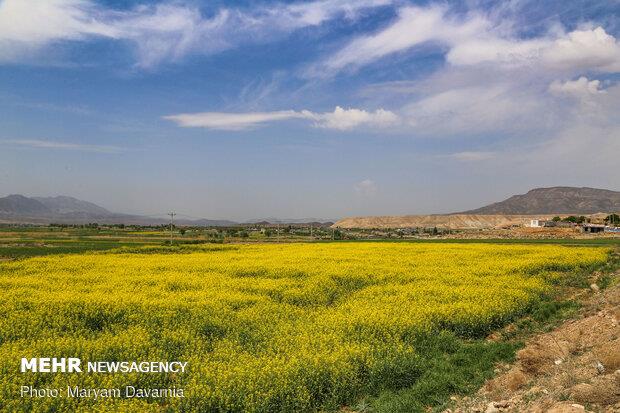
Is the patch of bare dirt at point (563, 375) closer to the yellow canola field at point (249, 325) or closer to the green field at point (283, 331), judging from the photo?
the green field at point (283, 331)

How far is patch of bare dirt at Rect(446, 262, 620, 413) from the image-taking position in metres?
6.93

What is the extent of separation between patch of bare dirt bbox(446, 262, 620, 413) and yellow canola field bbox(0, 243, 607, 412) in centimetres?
201

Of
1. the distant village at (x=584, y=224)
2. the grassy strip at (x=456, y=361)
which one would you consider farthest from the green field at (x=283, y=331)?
the distant village at (x=584, y=224)

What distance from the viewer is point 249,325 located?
43.1 feet

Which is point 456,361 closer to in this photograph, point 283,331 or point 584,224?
point 283,331

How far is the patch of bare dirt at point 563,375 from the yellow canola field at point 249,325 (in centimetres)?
201

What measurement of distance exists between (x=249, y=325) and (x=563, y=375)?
8153 millimetres

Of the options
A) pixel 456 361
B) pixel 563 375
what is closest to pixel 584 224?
pixel 456 361

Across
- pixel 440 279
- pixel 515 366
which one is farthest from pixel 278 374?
pixel 440 279

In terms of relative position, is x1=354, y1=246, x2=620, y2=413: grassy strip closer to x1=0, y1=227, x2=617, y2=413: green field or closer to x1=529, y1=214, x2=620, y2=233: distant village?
x1=0, y1=227, x2=617, y2=413: green field

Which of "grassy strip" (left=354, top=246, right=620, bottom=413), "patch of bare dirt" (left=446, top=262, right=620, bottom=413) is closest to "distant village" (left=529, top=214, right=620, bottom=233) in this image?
"grassy strip" (left=354, top=246, right=620, bottom=413)

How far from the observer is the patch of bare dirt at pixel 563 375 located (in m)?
6.93

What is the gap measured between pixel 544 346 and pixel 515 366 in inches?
65.2

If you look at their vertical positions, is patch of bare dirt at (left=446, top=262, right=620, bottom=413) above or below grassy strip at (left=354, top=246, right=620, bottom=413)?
above
